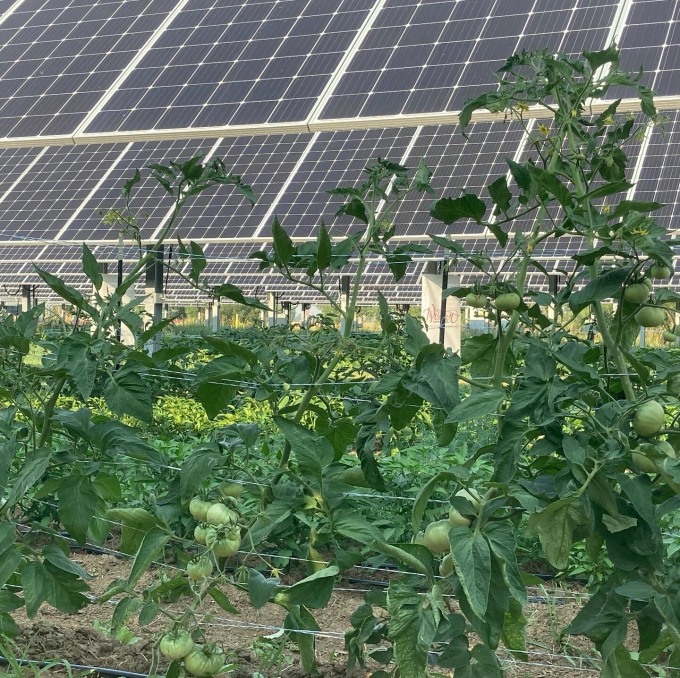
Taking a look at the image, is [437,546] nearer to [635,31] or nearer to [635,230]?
[635,230]

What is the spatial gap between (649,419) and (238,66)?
48.1ft

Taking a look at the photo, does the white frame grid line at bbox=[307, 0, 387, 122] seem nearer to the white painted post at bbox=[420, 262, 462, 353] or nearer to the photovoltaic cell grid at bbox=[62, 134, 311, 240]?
the photovoltaic cell grid at bbox=[62, 134, 311, 240]

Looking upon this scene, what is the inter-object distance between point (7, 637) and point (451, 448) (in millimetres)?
2910

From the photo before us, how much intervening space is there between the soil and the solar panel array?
7345mm

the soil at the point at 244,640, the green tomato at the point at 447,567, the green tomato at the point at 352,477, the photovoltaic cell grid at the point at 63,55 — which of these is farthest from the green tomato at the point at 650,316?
the photovoltaic cell grid at the point at 63,55

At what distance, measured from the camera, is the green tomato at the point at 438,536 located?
1862 millimetres

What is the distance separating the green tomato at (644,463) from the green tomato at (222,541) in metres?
0.82

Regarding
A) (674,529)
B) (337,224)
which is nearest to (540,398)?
(674,529)

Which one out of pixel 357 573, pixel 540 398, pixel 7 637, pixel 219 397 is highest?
pixel 540 398

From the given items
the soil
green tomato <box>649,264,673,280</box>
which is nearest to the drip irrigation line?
the soil

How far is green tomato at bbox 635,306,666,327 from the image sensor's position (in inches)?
75.7

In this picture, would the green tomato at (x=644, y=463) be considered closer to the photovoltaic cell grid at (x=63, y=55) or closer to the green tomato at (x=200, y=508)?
the green tomato at (x=200, y=508)

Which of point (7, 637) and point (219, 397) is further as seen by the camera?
point (7, 637)

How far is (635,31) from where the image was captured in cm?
1301
